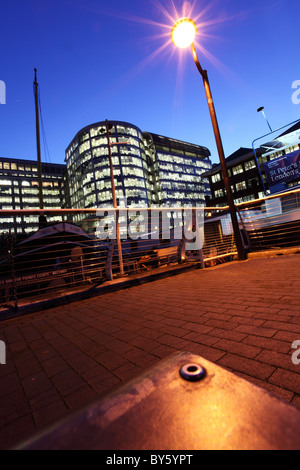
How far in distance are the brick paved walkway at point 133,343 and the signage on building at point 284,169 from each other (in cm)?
1748

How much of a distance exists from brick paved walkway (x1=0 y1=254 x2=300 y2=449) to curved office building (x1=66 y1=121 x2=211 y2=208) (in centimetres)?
5997

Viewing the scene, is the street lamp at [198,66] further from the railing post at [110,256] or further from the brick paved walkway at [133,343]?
the railing post at [110,256]

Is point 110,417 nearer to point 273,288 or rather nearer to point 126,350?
point 126,350

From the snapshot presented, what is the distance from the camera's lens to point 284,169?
18000 mm

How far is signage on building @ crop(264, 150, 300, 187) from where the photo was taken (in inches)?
679

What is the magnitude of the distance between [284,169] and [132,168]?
59417 millimetres

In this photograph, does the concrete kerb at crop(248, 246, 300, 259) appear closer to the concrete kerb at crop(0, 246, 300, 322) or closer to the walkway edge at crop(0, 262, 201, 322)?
the concrete kerb at crop(0, 246, 300, 322)

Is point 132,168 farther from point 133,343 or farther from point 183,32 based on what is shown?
point 133,343

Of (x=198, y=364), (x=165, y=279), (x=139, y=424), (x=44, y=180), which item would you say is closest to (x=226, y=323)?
(x=198, y=364)

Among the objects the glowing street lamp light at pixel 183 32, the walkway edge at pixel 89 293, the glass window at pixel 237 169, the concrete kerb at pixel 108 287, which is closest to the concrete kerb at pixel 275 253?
the concrete kerb at pixel 108 287

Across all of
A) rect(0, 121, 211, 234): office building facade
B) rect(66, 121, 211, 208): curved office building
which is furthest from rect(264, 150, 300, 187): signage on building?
rect(0, 121, 211, 234): office building facade

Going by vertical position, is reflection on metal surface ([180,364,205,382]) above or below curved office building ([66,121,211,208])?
below
